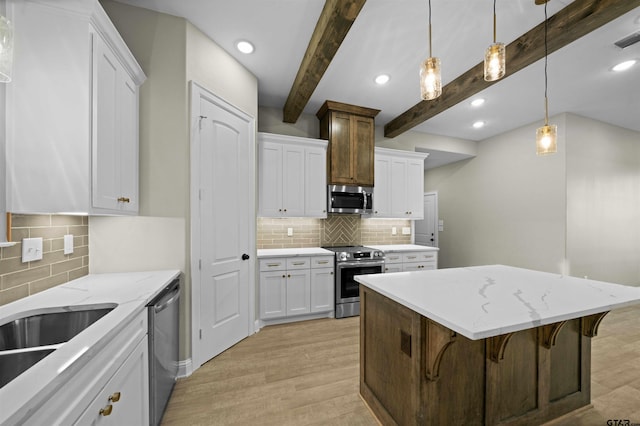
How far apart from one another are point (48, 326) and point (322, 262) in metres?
2.53

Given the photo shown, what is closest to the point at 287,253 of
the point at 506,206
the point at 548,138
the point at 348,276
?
the point at 348,276

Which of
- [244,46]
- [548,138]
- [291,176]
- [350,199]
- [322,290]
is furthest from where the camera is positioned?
[350,199]

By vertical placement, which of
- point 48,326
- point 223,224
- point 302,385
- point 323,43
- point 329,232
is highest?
point 323,43

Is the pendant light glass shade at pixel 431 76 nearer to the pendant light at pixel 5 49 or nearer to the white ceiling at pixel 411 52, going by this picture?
the white ceiling at pixel 411 52

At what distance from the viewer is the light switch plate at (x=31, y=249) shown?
4.38ft

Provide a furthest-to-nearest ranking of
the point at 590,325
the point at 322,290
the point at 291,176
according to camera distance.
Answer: the point at 291,176 → the point at 322,290 → the point at 590,325

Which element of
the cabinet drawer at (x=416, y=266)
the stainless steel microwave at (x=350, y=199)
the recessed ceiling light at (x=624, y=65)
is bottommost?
the cabinet drawer at (x=416, y=266)

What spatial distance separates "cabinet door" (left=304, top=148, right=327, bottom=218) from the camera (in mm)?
3533

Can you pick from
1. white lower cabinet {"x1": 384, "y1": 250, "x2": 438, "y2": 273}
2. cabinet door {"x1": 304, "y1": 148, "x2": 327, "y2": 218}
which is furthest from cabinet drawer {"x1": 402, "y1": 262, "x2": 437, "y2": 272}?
cabinet door {"x1": 304, "y1": 148, "x2": 327, "y2": 218}

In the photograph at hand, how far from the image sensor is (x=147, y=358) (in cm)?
140

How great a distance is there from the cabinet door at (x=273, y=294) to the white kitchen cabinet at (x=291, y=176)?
812 mm

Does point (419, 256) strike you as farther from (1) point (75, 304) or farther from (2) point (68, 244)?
(2) point (68, 244)

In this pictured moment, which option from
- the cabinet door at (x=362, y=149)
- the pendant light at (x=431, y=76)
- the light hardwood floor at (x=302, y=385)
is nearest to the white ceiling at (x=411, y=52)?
the cabinet door at (x=362, y=149)

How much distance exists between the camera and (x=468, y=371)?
138 cm
